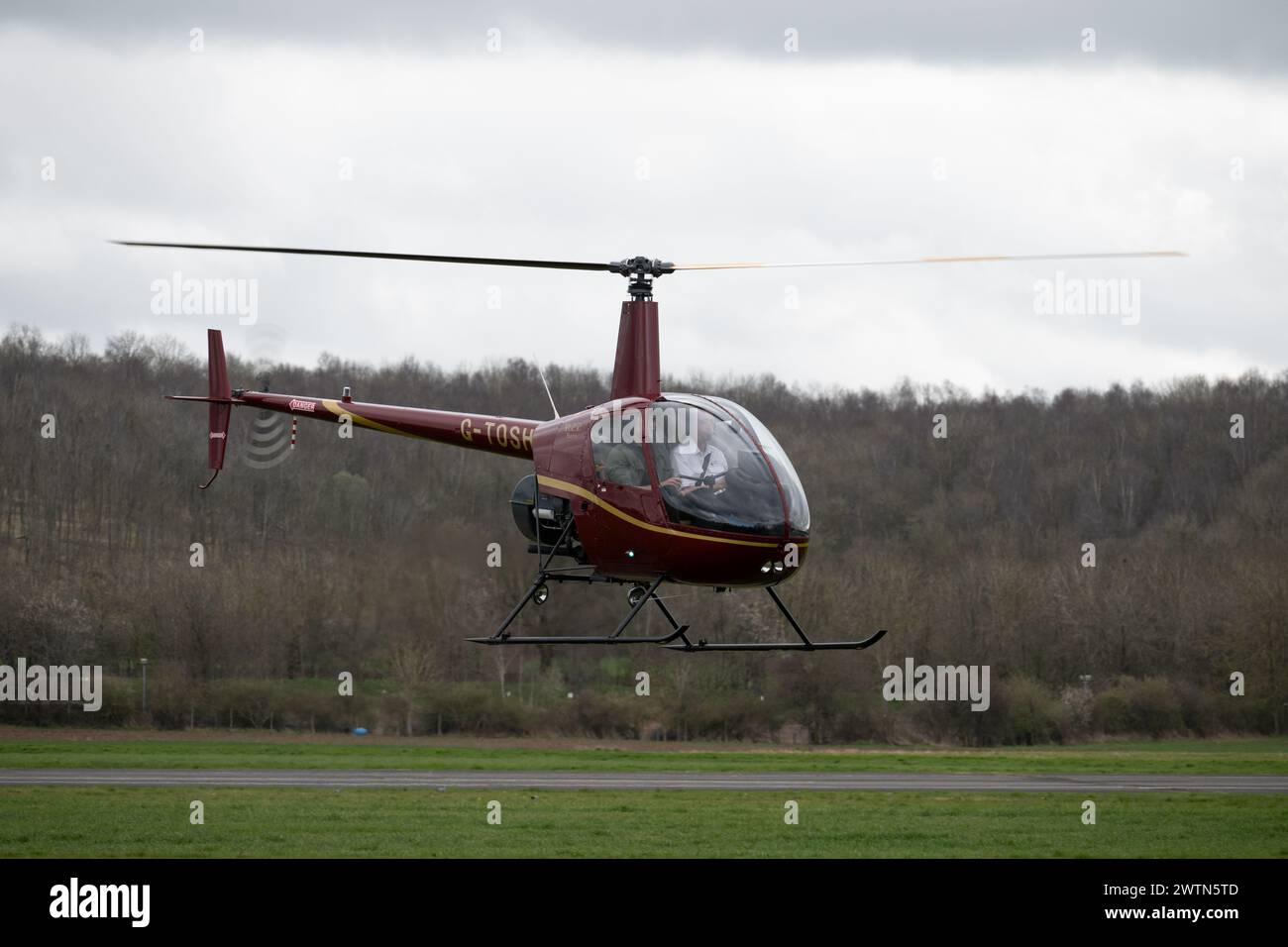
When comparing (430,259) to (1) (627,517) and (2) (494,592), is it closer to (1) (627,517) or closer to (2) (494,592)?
(1) (627,517)

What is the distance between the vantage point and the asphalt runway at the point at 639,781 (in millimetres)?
28844

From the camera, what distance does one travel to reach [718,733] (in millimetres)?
42094

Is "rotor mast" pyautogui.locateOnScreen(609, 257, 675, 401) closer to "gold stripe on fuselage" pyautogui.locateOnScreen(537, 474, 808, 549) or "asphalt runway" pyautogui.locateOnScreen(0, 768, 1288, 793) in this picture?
"gold stripe on fuselage" pyautogui.locateOnScreen(537, 474, 808, 549)

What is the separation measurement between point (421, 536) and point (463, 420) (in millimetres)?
5397

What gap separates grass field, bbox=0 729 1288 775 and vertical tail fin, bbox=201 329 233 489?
1048 centimetres

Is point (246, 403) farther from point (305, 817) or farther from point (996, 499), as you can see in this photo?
point (996, 499)

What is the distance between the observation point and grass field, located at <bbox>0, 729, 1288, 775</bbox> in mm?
33156

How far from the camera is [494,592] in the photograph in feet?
127

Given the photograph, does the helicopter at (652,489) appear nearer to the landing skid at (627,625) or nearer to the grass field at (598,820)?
the landing skid at (627,625)

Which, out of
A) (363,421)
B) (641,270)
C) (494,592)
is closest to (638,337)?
(641,270)

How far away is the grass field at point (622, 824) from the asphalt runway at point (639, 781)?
1.11 m

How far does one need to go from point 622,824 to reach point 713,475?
32.7 feet

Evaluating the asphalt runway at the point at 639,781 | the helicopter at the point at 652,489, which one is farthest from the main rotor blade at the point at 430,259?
the asphalt runway at the point at 639,781
